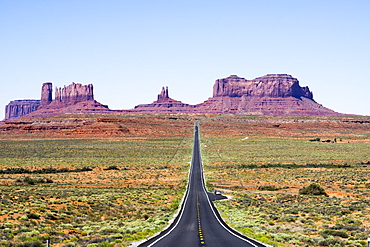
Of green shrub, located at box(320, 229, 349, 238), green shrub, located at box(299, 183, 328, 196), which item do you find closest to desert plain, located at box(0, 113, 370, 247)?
green shrub, located at box(320, 229, 349, 238)

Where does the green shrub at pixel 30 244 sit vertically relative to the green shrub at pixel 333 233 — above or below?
above

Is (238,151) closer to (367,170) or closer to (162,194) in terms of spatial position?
(367,170)

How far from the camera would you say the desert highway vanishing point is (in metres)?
20.8

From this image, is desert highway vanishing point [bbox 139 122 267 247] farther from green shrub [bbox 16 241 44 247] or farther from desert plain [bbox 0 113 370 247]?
green shrub [bbox 16 241 44 247]

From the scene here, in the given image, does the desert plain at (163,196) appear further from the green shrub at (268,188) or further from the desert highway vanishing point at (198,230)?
the desert highway vanishing point at (198,230)

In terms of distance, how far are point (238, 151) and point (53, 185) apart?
67643 mm

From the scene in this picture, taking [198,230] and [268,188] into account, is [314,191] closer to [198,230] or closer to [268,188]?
[268,188]

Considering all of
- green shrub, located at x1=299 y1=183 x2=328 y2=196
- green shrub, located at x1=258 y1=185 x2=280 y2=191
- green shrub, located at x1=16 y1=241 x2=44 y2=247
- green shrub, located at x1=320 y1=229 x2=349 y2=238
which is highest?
green shrub, located at x1=16 y1=241 x2=44 y2=247

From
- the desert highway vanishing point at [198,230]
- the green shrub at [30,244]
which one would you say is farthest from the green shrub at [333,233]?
the green shrub at [30,244]

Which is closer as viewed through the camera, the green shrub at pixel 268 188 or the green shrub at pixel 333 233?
the green shrub at pixel 333 233

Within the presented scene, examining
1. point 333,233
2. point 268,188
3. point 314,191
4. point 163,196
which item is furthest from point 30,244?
point 268,188

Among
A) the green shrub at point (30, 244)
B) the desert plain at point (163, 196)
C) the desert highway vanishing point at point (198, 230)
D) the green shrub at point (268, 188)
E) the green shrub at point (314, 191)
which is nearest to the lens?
the green shrub at point (30, 244)

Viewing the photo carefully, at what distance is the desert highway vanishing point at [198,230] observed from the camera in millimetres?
20828

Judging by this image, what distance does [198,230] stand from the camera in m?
25.8
